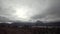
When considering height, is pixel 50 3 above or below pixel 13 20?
above

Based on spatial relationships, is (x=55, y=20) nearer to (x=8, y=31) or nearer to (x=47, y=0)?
(x=47, y=0)

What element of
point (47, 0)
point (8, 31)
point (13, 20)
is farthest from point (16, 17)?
point (47, 0)

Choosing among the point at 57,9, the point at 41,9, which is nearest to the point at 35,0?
the point at 41,9

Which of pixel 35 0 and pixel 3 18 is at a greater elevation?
pixel 35 0

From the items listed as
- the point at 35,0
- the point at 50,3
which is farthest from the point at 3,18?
the point at 50,3

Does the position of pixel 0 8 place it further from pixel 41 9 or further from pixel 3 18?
pixel 41 9

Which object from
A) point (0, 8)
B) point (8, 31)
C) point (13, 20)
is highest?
point (0, 8)

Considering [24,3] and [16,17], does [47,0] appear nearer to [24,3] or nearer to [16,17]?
[24,3]
